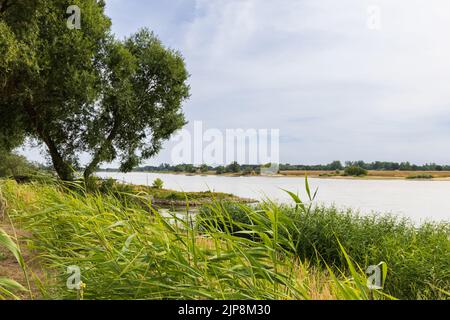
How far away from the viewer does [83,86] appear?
21344mm

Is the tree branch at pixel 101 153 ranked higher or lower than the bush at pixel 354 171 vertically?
higher

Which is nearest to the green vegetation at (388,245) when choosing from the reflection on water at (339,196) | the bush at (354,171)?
the reflection on water at (339,196)

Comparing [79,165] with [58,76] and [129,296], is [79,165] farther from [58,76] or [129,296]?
[129,296]

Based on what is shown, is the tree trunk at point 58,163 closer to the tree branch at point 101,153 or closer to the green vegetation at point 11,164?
the tree branch at point 101,153

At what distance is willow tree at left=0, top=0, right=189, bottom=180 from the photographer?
19.1 m

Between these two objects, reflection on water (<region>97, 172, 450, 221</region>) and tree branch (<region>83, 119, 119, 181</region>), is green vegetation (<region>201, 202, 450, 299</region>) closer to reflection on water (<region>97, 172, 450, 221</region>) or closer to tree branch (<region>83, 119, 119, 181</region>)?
reflection on water (<region>97, 172, 450, 221</region>)

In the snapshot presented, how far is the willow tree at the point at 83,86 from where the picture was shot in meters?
19.1

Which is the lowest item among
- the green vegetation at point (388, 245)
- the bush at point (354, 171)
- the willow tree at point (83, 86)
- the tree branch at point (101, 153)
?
the green vegetation at point (388, 245)

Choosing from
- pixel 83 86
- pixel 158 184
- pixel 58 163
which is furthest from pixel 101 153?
pixel 158 184

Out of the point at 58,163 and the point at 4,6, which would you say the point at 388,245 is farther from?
the point at 58,163

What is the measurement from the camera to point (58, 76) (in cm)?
2072

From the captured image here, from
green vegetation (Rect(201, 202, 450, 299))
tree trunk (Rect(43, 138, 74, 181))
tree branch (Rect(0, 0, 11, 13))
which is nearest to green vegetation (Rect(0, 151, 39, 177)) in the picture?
tree trunk (Rect(43, 138, 74, 181))

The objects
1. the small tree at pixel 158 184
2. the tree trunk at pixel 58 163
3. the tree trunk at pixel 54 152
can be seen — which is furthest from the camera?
the small tree at pixel 158 184
